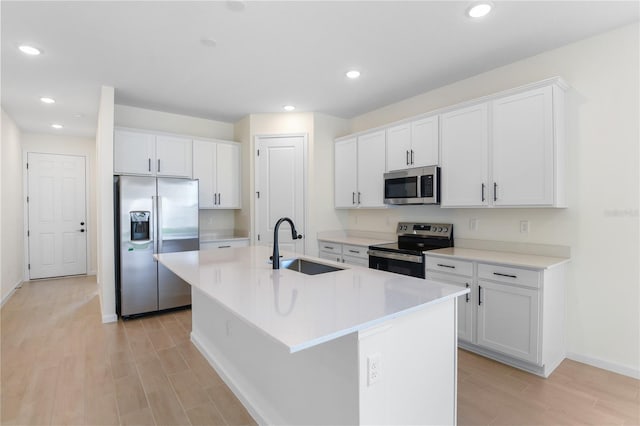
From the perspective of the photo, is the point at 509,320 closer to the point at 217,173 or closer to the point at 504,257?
the point at 504,257

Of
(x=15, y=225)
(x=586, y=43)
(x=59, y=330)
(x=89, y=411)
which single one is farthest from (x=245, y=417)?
(x=15, y=225)

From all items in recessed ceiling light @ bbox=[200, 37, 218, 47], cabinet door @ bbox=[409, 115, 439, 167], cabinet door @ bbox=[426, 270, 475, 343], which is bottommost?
cabinet door @ bbox=[426, 270, 475, 343]

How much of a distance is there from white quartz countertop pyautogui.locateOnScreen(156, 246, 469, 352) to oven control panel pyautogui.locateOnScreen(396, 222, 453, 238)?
5.79 ft

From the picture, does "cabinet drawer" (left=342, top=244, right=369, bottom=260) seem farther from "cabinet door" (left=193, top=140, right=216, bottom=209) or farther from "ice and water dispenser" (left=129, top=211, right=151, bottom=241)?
"ice and water dispenser" (left=129, top=211, right=151, bottom=241)

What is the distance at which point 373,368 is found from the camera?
1311 mm

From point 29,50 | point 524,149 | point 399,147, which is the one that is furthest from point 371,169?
point 29,50

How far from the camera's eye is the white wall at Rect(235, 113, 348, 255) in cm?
457

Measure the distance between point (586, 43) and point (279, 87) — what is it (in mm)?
2792

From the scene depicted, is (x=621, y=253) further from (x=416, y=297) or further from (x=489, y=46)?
(x=416, y=297)

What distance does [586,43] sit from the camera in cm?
261

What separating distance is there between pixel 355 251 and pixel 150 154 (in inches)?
113

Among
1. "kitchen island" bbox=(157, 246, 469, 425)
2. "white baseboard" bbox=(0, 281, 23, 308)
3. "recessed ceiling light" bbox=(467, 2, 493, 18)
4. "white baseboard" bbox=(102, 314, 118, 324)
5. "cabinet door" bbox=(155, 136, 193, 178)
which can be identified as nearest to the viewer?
"kitchen island" bbox=(157, 246, 469, 425)

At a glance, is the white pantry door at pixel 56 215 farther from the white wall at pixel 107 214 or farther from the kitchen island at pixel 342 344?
the kitchen island at pixel 342 344

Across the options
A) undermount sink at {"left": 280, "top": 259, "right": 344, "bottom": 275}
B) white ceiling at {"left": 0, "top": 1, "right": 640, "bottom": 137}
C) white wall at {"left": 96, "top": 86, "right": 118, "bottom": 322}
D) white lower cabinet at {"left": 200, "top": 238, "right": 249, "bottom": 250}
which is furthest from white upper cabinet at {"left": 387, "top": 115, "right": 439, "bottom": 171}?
white wall at {"left": 96, "top": 86, "right": 118, "bottom": 322}
